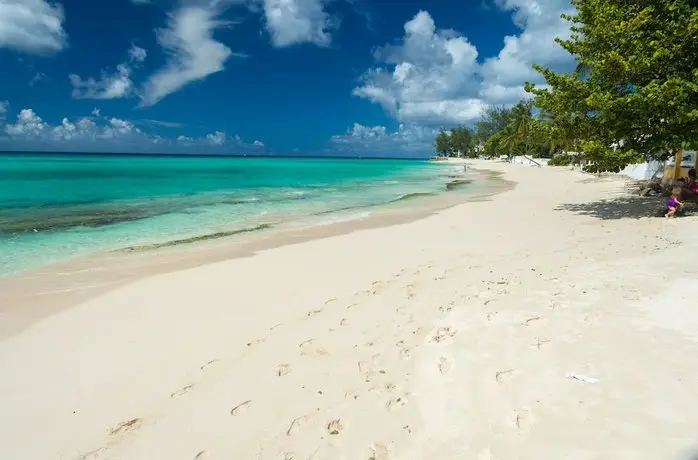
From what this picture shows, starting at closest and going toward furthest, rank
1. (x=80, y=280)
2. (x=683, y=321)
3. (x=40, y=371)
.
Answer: (x=683, y=321) < (x=40, y=371) < (x=80, y=280)

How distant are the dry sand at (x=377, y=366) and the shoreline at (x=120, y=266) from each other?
0.35 meters

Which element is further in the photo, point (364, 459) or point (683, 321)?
point (683, 321)

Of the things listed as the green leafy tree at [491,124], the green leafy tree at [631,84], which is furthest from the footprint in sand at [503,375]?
the green leafy tree at [491,124]

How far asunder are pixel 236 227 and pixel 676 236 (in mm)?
11663

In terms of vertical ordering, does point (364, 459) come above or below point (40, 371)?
above

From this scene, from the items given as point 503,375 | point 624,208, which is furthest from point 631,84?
point 503,375

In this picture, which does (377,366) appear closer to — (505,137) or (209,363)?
(209,363)

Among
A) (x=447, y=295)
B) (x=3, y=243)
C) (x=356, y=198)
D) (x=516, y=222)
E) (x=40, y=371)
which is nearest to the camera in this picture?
(x=40, y=371)

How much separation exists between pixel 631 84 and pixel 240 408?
41.0 feet

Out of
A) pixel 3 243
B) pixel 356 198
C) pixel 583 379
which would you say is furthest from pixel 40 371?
pixel 356 198

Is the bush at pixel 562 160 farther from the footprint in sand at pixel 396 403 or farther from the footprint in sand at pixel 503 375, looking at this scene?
the footprint in sand at pixel 396 403

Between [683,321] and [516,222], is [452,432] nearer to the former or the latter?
[683,321]

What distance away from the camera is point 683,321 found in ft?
13.4

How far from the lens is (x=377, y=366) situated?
4027 millimetres
